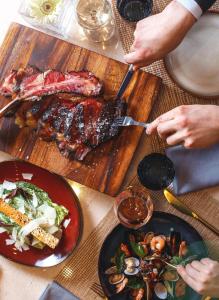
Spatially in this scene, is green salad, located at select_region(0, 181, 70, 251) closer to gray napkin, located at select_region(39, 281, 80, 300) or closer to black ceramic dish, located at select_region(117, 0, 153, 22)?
gray napkin, located at select_region(39, 281, 80, 300)

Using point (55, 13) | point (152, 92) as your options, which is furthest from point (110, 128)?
point (55, 13)

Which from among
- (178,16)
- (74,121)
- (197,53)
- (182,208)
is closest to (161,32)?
(178,16)

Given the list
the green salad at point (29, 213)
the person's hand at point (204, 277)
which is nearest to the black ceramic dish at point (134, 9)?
the green salad at point (29, 213)

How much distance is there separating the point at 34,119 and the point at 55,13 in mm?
396

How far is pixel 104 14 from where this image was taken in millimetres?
1772

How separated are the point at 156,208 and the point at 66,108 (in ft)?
1.56

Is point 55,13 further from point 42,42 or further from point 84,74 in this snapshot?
point 84,74

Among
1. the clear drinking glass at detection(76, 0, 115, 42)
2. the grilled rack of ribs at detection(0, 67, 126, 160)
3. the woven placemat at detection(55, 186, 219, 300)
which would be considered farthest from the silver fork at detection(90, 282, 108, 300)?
the clear drinking glass at detection(76, 0, 115, 42)

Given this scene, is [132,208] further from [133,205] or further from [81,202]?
[81,202]

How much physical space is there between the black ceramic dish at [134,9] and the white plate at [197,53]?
16 cm

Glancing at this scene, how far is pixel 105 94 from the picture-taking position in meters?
1.77

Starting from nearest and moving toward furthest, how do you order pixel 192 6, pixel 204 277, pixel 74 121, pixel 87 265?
1. pixel 192 6
2. pixel 204 277
3. pixel 74 121
4. pixel 87 265

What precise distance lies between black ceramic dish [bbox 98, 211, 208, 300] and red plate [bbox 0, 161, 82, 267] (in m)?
0.12

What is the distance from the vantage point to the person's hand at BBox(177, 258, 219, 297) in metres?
1.62
